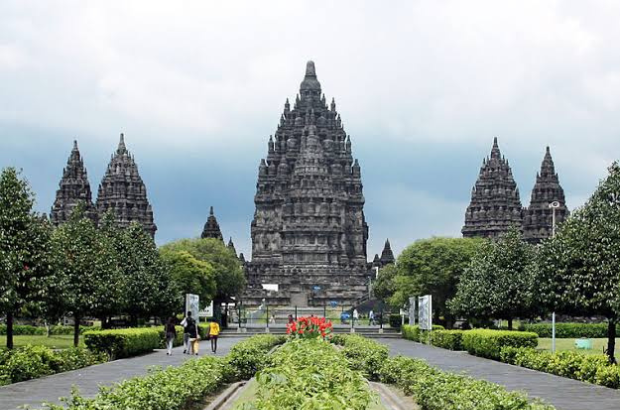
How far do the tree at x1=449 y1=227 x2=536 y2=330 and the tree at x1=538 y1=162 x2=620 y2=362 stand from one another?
11.8m

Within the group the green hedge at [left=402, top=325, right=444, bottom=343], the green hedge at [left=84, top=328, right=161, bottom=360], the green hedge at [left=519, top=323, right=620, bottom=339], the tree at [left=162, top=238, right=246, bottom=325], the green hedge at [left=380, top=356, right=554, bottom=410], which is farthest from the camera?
the tree at [left=162, top=238, right=246, bottom=325]

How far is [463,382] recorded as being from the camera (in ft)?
67.1

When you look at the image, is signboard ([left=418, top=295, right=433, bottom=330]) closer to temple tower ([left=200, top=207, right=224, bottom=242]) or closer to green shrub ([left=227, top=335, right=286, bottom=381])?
green shrub ([left=227, top=335, right=286, bottom=381])

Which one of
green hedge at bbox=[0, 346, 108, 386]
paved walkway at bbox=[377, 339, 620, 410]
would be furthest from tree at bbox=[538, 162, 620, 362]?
green hedge at bbox=[0, 346, 108, 386]

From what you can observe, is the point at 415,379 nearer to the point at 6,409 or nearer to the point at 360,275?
the point at 6,409

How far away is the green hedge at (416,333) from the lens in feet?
212

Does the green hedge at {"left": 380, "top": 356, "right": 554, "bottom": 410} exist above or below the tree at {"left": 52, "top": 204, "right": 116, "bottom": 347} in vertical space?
below

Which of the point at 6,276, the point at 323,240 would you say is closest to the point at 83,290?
the point at 6,276

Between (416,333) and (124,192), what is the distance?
100 meters

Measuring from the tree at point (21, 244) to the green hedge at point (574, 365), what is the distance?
1925cm

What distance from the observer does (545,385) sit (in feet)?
92.1

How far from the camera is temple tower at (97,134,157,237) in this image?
522 ft

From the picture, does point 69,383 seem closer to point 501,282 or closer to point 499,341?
point 499,341

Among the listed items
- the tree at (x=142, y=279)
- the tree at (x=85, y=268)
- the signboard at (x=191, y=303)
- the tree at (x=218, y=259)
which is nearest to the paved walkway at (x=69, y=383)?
the tree at (x=85, y=268)
